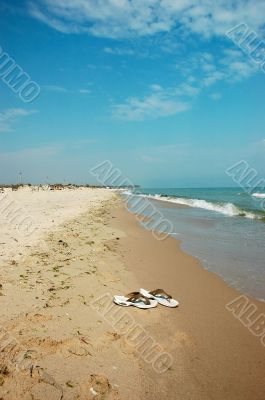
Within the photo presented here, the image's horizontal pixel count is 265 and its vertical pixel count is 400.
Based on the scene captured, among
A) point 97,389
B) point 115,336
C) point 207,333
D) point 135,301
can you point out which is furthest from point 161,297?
point 97,389

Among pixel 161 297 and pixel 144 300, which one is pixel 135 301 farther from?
pixel 161 297

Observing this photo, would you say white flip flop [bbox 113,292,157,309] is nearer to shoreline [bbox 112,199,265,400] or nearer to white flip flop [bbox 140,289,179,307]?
white flip flop [bbox 140,289,179,307]

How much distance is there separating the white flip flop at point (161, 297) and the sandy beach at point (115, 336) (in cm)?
13

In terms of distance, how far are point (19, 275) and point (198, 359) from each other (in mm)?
3950

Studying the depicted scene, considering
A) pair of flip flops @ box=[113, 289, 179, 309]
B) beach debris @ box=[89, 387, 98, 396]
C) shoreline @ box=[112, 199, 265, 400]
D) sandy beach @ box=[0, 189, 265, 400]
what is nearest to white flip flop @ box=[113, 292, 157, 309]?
pair of flip flops @ box=[113, 289, 179, 309]

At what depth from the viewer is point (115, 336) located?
4.62 m

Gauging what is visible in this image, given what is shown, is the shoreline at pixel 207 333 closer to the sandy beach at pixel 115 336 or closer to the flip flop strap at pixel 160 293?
the sandy beach at pixel 115 336

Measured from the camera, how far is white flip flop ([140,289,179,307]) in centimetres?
586

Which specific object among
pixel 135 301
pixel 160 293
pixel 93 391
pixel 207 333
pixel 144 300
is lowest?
pixel 93 391

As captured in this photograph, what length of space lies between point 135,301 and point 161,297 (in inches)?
21.3

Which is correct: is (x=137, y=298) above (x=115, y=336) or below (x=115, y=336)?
above

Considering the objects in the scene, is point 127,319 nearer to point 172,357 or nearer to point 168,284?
point 172,357

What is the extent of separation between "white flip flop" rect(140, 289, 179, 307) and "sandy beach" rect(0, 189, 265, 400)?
0.13 metres

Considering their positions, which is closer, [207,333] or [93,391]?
[93,391]
